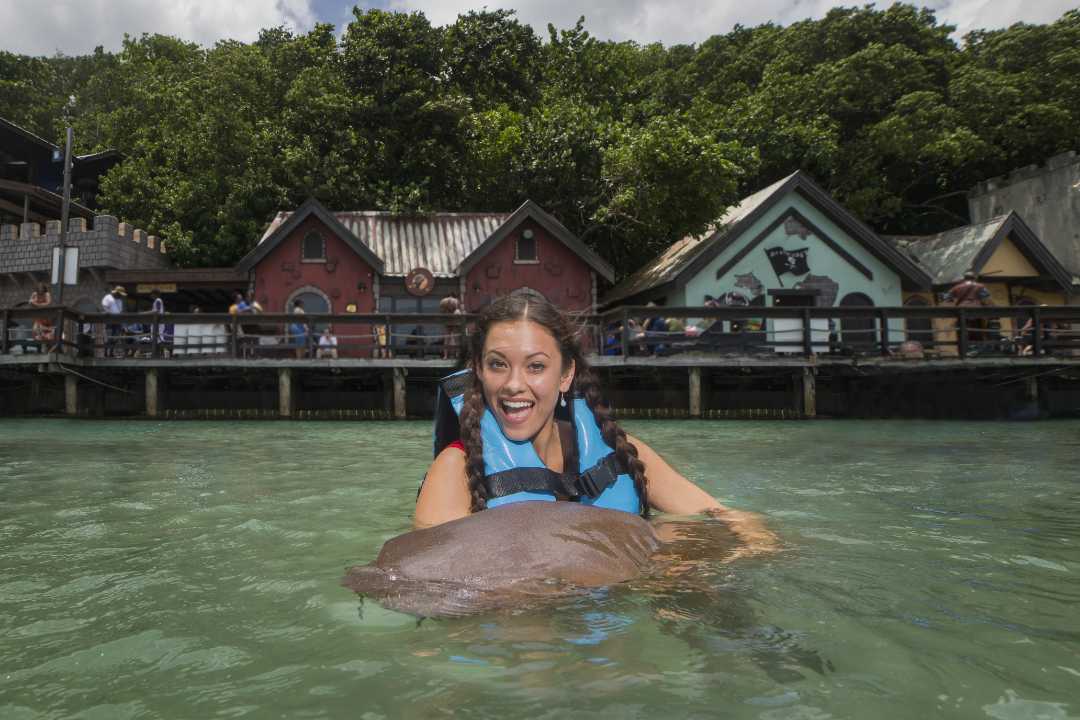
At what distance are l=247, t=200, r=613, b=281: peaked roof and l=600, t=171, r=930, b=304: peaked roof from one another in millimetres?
2548

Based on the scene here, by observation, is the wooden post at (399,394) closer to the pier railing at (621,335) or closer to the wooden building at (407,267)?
the pier railing at (621,335)

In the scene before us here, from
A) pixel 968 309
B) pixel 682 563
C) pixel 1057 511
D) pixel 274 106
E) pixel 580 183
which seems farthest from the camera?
pixel 274 106

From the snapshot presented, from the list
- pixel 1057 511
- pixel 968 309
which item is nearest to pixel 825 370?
pixel 968 309

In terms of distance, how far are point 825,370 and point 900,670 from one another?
16.9 metres

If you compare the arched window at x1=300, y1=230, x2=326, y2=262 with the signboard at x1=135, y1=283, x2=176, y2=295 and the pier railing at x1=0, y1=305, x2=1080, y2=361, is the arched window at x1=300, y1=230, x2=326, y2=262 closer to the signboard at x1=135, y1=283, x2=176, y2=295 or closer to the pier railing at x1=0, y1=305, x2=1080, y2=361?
the signboard at x1=135, y1=283, x2=176, y2=295

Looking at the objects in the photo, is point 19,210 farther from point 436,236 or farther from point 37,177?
point 436,236

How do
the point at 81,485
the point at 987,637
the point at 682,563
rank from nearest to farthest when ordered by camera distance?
the point at 987,637, the point at 682,563, the point at 81,485

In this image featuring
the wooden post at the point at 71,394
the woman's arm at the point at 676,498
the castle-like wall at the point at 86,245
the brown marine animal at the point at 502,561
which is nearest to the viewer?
the brown marine animal at the point at 502,561

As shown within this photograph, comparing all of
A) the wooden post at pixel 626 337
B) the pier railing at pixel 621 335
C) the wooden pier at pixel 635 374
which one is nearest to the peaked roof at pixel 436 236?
the pier railing at pixel 621 335

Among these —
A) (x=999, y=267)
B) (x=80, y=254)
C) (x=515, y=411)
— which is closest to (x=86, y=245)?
(x=80, y=254)

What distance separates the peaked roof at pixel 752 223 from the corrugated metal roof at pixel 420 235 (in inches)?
235

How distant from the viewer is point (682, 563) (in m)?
3.38

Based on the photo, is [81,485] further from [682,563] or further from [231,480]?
[682,563]

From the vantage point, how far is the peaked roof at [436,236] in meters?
24.5
